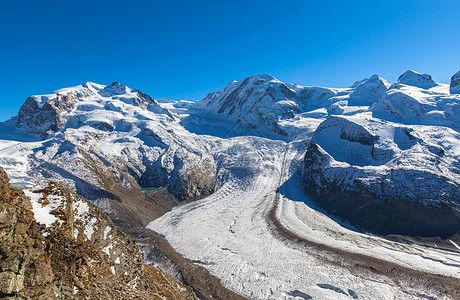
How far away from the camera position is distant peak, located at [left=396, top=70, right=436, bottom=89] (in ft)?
457

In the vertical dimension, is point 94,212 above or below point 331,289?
above

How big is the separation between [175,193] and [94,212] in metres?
67.0

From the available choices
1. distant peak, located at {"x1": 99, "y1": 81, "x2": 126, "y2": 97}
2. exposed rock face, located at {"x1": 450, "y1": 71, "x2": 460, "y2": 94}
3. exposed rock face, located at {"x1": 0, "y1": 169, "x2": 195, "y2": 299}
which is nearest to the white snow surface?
exposed rock face, located at {"x1": 0, "y1": 169, "x2": 195, "y2": 299}

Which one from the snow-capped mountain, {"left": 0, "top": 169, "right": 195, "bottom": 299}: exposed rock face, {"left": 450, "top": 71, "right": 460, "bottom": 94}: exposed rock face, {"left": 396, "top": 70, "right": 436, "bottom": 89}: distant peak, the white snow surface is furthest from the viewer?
{"left": 396, "top": 70, "right": 436, "bottom": 89}: distant peak


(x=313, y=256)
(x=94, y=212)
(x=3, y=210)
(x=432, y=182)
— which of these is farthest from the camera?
(x=432, y=182)

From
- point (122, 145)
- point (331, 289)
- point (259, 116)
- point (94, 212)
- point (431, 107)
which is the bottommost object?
point (331, 289)

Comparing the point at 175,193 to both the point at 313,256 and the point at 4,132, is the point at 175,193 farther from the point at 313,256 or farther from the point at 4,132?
the point at 4,132

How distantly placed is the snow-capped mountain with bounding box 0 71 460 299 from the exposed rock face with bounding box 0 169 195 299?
24.4m

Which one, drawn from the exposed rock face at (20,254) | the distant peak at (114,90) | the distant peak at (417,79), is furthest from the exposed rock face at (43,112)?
the distant peak at (417,79)

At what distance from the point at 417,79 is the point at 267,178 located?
126 m

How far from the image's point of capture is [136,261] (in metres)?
20.7

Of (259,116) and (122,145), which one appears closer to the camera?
(122,145)

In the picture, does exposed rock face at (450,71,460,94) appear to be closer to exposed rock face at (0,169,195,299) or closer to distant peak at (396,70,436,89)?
distant peak at (396,70,436,89)

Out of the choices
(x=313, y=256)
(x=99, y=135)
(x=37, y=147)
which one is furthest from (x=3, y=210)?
(x=99, y=135)
